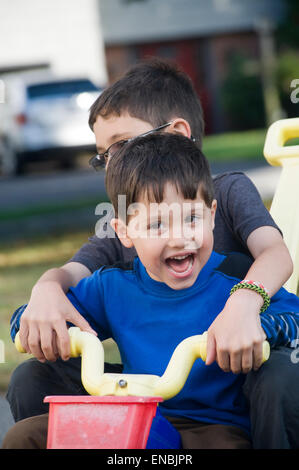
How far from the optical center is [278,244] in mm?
2172

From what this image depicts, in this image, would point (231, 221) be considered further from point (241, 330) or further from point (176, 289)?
point (241, 330)

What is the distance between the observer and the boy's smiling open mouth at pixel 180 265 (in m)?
1.97

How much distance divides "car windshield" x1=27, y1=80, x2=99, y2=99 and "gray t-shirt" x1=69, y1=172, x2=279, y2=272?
11.0m

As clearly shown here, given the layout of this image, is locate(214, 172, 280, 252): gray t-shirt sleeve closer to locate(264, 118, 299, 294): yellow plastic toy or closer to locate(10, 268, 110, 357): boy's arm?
locate(264, 118, 299, 294): yellow plastic toy

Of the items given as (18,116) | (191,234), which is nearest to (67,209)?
(18,116)

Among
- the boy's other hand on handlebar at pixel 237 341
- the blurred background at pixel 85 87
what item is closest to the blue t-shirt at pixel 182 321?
the boy's other hand on handlebar at pixel 237 341

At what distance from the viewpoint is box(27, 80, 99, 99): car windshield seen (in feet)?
43.5

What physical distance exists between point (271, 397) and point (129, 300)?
519 mm

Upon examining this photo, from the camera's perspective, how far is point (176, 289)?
204 centimetres

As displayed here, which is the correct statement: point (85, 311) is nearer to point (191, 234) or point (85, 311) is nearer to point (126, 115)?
point (191, 234)

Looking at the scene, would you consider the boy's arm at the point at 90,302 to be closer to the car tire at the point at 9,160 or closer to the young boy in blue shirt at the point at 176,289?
the young boy in blue shirt at the point at 176,289

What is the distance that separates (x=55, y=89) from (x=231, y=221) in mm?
11351

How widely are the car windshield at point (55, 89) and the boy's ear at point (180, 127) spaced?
11.0 metres
